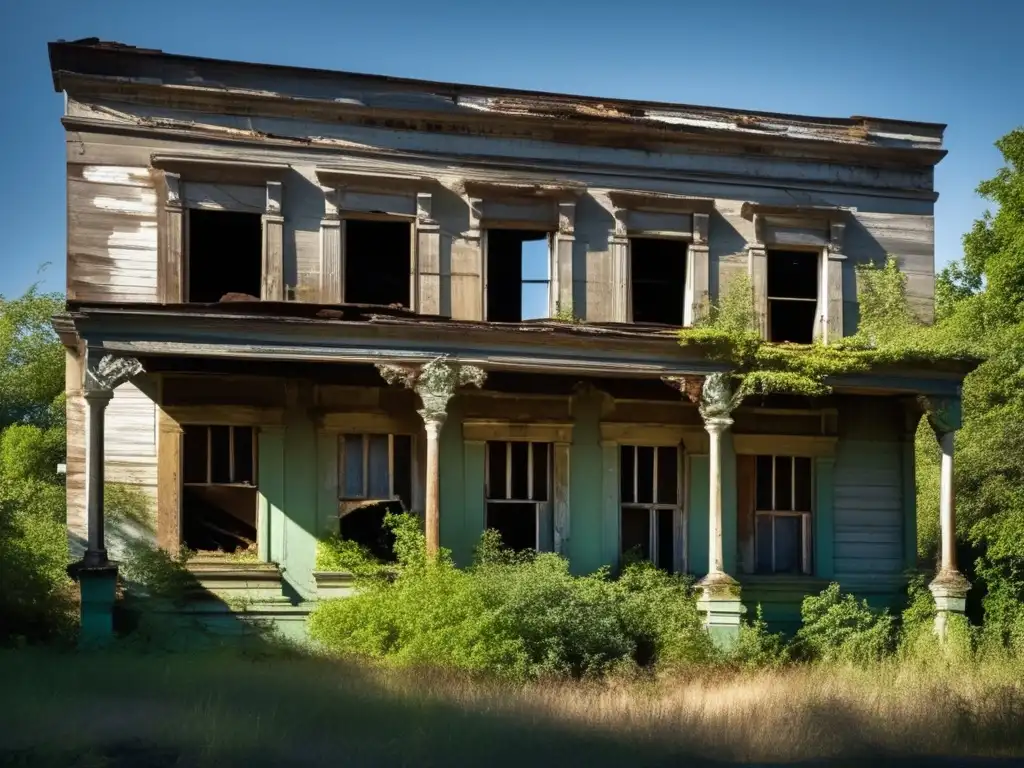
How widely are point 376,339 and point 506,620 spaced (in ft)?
13.0

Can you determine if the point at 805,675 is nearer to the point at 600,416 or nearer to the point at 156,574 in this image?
the point at 600,416

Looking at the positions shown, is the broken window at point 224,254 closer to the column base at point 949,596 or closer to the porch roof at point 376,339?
the porch roof at point 376,339

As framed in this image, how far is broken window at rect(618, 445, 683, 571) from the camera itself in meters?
19.1

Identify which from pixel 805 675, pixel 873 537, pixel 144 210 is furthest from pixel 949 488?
pixel 144 210

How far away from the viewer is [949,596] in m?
18.0

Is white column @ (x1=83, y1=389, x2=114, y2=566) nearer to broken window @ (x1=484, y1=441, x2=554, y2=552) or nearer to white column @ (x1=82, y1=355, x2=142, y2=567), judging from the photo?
white column @ (x1=82, y1=355, x2=142, y2=567)

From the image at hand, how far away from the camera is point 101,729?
10664 mm

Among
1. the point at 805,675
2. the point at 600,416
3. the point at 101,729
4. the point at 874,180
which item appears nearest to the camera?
the point at 101,729

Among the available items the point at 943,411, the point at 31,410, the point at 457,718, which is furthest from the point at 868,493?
the point at 31,410

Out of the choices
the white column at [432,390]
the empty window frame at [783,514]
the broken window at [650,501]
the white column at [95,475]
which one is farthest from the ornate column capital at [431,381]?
the empty window frame at [783,514]

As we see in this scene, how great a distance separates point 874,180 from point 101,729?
48.1 ft

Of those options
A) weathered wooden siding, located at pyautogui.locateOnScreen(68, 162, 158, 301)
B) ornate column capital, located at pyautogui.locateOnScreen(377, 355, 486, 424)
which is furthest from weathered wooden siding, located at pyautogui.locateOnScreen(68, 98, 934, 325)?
ornate column capital, located at pyautogui.locateOnScreen(377, 355, 486, 424)

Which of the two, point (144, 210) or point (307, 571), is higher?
point (144, 210)

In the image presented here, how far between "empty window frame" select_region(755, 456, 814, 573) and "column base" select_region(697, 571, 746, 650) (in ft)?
8.00
